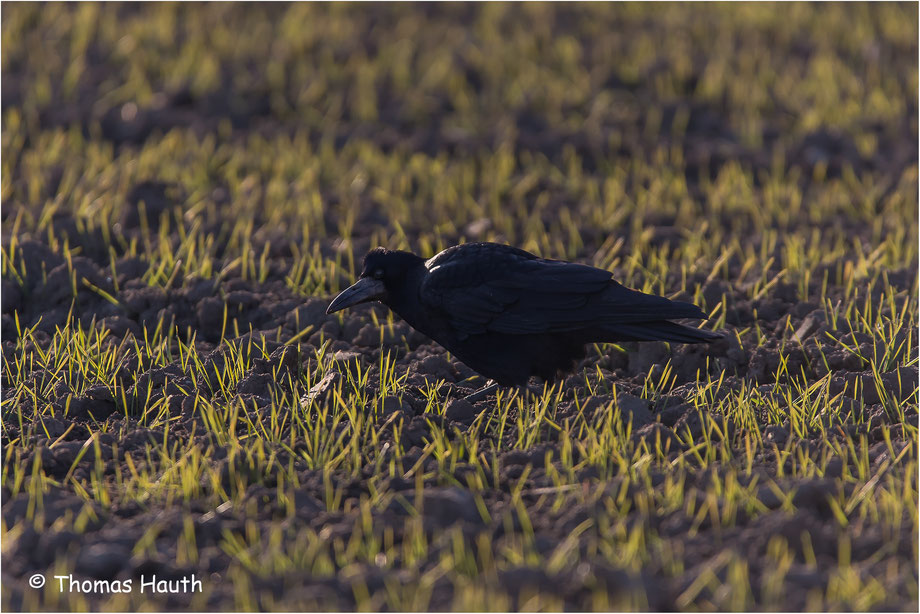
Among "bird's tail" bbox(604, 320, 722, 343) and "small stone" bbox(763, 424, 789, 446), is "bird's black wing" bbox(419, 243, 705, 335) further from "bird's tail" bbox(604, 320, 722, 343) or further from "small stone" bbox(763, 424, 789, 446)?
"small stone" bbox(763, 424, 789, 446)

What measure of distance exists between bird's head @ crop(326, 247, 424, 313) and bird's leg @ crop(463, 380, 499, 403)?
0.54 m

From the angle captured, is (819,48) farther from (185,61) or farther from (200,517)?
(200,517)

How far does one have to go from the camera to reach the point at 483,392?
14.3 feet

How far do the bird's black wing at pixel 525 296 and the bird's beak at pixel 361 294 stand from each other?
0.63 ft

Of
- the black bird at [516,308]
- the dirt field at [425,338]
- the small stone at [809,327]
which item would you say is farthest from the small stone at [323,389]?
the small stone at [809,327]

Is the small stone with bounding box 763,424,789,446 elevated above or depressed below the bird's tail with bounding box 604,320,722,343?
below

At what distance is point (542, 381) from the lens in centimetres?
458

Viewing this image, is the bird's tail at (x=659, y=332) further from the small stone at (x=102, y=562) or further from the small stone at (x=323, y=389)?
the small stone at (x=102, y=562)

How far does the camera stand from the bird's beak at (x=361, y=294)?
4.43 meters

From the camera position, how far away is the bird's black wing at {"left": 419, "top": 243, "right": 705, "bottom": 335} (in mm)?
4152

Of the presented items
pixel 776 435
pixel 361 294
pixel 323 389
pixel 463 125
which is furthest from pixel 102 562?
pixel 463 125

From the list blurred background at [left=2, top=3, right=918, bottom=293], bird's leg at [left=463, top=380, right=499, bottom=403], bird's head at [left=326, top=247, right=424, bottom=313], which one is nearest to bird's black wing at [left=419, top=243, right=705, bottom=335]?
bird's head at [left=326, top=247, right=424, bottom=313]

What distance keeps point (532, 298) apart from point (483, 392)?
0.42m
